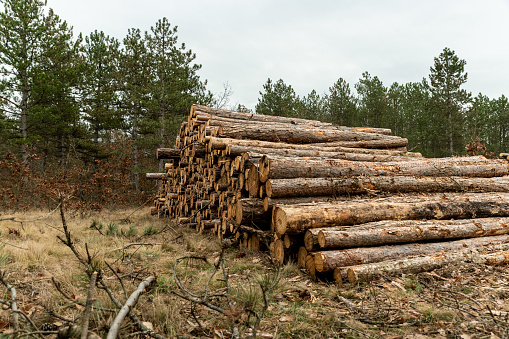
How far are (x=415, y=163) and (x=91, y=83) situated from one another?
18224 mm

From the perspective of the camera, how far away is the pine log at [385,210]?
4.48 meters

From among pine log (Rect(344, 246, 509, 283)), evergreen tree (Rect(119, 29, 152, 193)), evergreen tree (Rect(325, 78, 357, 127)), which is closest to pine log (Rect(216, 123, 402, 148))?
pine log (Rect(344, 246, 509, 283))

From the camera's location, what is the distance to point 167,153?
10.2 m

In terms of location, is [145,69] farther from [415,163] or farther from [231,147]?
[415,163]

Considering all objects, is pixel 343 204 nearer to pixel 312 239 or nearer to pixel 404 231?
pixel 404 231

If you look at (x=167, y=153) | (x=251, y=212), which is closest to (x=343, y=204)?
(x=251, y=212)

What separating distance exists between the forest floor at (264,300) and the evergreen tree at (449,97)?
24.9 metres

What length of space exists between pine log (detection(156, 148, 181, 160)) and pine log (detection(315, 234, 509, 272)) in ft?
23.8

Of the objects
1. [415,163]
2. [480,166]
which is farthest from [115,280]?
[480,166]

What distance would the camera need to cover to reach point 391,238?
443cm

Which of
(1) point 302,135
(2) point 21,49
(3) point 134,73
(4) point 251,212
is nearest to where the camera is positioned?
(4) point 251,212

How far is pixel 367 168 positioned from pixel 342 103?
23.7m

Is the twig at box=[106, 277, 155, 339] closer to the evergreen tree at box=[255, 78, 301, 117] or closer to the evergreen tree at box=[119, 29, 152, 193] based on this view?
the evergreen tree at box=[119, 29, 152, 193]

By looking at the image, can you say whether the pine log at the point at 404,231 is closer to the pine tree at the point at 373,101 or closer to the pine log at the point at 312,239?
the pine log at the point at 312,239
